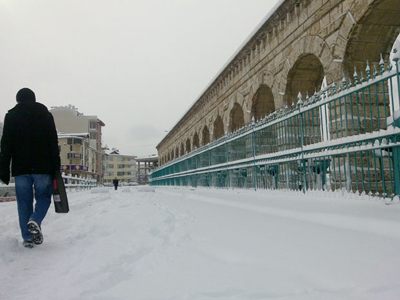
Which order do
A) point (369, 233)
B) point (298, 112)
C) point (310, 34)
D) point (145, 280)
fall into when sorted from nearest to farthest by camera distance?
point (145, 280), point (369, 233), point (298, 112), point (310, 34)

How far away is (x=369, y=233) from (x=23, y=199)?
145 inches

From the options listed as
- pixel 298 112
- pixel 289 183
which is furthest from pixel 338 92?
pixel 289 183

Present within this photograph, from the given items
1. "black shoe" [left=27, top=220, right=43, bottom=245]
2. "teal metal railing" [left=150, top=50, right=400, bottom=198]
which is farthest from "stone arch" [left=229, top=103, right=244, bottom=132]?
"black shoe" [left=27, top=220, right=43, bottom=245]

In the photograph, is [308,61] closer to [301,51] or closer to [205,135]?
[301,51]

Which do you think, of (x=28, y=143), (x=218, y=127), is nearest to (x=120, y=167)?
(x=218, y=127)

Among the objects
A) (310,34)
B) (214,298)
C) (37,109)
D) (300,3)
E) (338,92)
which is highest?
(300,3)

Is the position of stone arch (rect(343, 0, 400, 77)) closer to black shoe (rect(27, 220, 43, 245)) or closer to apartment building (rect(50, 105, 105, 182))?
black shoe (rect(27, 220, 43, 245))

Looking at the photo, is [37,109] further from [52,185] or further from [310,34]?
[310,34]

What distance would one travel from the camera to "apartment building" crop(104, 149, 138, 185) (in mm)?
88062

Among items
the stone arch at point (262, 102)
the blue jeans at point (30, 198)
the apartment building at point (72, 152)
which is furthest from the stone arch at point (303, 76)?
the apartment building at point (72, 152)

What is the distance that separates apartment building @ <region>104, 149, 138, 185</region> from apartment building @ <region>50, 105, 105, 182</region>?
23070 millimetres

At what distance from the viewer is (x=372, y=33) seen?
23.5 feet

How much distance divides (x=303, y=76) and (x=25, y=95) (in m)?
8.62

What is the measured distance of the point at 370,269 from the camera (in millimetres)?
2205
